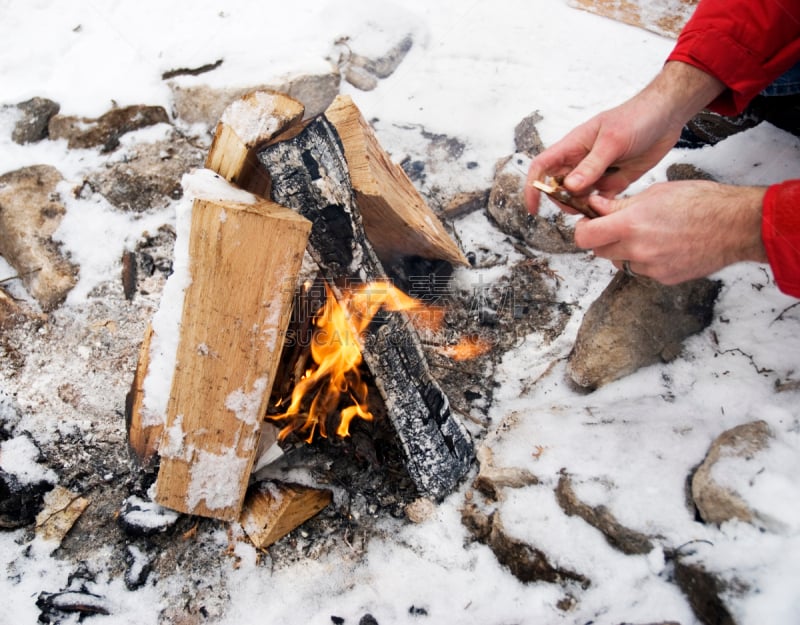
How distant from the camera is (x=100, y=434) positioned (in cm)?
282

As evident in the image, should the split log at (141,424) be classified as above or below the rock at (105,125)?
below

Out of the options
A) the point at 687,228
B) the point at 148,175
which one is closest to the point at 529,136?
the point at 687,228

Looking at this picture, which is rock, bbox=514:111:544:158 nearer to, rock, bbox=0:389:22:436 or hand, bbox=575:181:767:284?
hand, bbox=575:181:767:284

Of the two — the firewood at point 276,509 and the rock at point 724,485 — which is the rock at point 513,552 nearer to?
the rock at point 724,485

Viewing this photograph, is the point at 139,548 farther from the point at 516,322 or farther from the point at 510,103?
the point at 510,103

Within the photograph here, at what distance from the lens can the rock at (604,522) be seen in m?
1.93

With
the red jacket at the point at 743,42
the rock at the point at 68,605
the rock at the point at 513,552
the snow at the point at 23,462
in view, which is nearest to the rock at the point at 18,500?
the snow at the point at 23,462

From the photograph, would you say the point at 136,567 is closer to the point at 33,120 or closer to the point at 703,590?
the point at 703,590

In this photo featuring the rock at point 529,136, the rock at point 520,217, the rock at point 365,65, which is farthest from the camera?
the rock at point 365,65

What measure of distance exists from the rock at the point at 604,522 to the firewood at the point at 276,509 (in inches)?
43.9

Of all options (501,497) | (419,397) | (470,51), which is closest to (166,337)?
(419,397)

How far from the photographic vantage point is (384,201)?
2625mm

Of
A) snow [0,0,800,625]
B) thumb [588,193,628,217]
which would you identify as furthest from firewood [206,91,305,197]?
thumb [588,193,628,217]

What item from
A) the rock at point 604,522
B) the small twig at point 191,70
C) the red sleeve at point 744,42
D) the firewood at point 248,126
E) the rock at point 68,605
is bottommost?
the rock at point 68,605
